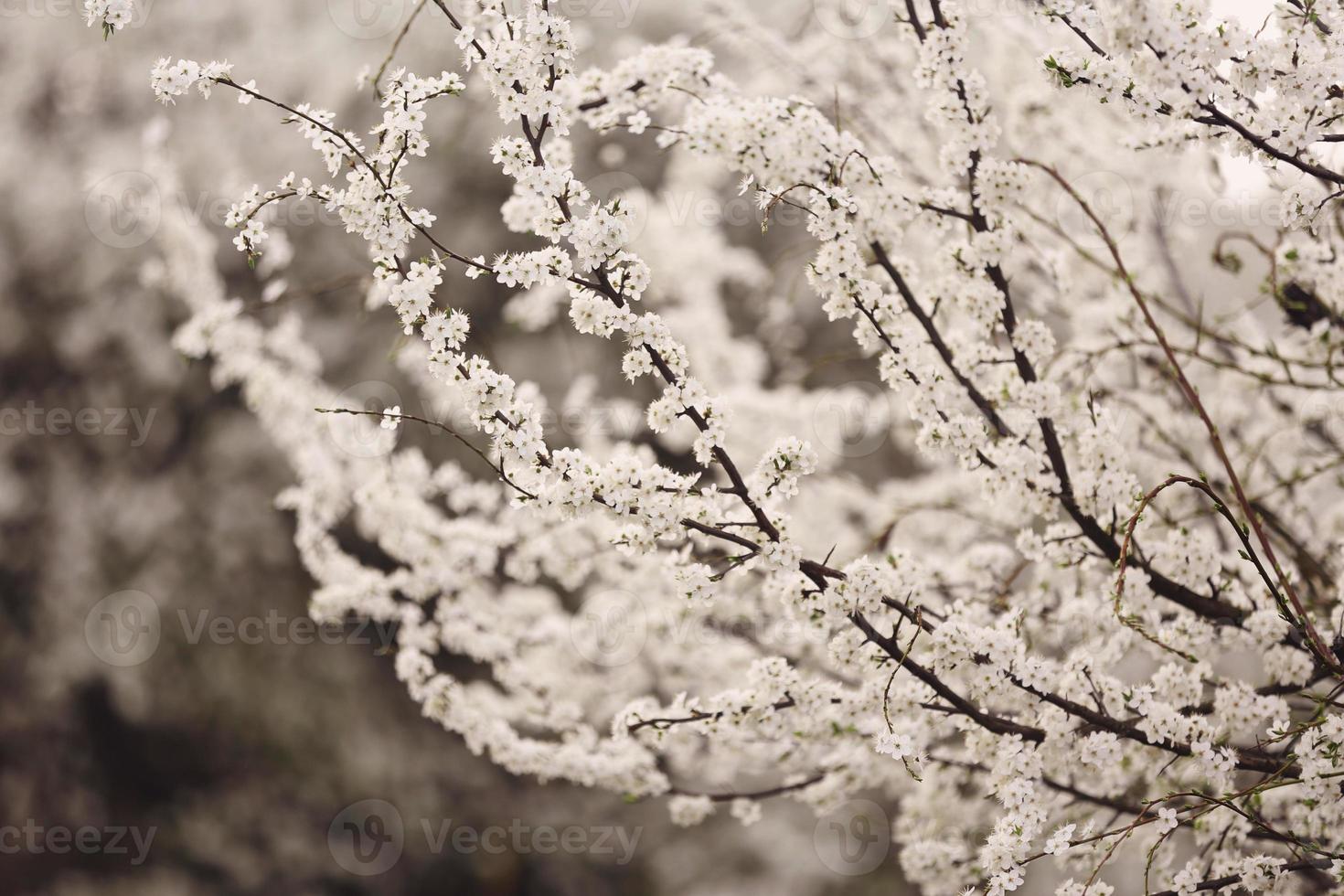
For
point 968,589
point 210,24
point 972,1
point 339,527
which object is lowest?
point 968,589

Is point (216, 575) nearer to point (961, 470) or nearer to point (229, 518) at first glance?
point (229, 518)

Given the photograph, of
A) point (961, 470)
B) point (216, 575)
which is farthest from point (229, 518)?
point (961, 470)

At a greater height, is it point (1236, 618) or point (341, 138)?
point (341, 138)

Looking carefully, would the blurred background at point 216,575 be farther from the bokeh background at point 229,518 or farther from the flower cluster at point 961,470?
the flower cluster at point 961,470

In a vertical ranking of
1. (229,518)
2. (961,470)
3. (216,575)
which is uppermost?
(229,518)

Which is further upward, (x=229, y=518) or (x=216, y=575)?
(x=229, y=518)

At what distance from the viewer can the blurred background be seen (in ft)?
16.9

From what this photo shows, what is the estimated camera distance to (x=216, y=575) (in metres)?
5.32

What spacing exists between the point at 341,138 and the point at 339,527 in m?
4.00

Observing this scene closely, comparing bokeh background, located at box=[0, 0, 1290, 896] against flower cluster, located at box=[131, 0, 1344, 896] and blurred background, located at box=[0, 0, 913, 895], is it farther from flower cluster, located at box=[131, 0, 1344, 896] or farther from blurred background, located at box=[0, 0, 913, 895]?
flower cluster, located at box=[131, 0, 1344, 896]

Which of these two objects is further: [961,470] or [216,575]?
[216,575]

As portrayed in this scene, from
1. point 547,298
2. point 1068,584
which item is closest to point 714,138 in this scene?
point 1068,584

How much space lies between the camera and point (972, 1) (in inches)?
117

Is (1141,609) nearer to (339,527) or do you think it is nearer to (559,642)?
(559,642)
